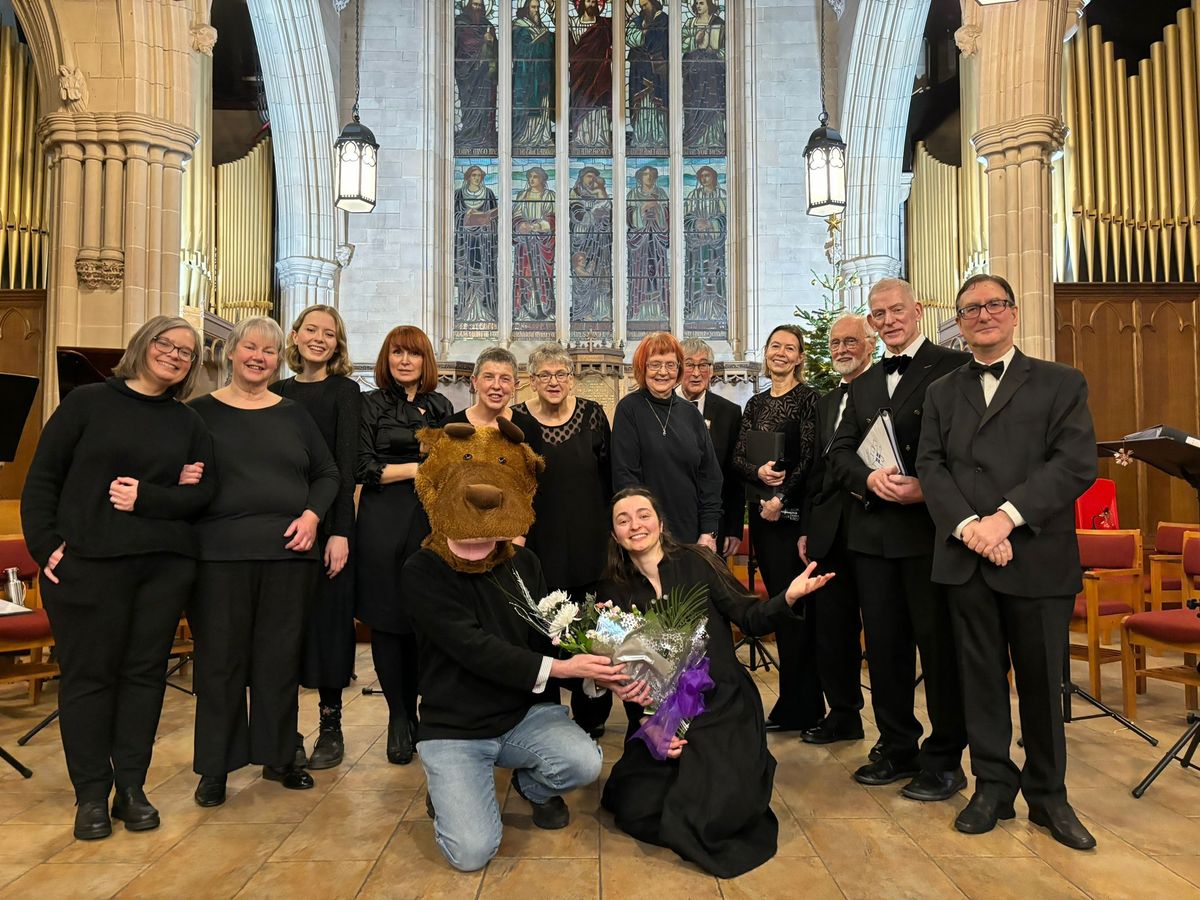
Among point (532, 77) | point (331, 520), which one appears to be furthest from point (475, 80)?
point (331, 520)

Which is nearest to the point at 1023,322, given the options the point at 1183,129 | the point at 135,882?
the point at 1183,129

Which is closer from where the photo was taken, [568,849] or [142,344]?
[568,849]

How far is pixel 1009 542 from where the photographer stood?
261 cm

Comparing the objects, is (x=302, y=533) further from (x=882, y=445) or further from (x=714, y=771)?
(x=882, y=445)

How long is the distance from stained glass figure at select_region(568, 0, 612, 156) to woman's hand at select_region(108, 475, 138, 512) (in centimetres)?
1101

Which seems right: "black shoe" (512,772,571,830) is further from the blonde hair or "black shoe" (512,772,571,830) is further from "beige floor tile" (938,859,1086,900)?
the blonde hair

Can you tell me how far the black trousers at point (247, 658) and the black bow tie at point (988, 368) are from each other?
7.17ft

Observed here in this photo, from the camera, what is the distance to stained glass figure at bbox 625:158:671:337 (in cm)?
1262

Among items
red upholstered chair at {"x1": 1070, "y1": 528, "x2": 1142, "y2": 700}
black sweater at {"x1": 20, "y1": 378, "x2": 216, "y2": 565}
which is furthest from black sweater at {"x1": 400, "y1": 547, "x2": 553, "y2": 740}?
red upholstered chair at {"x1": 1070, "y1": 528, "x2": 1142, "y2": 700}

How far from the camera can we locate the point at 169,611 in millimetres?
2730

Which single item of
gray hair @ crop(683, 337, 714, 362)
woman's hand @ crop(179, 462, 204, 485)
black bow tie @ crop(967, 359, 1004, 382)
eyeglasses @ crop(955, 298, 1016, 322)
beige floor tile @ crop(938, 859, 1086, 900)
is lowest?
beige floor tile @ crop(938, 859, 1086, 900)

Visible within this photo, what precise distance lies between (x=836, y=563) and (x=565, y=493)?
1049 mm

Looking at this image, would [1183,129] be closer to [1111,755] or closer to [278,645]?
[1111,755]

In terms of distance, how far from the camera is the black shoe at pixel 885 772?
121 inches
